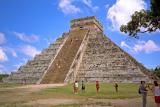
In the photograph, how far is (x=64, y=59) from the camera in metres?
43.6

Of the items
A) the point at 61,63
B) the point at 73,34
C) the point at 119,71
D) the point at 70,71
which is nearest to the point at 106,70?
the point at 119,71

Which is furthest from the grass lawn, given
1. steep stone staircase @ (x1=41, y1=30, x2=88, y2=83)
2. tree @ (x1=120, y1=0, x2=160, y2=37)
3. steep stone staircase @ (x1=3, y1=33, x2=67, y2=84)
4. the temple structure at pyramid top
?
the temple structure at pyramid top

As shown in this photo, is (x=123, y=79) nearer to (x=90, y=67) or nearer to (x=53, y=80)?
(x=90, y=67)

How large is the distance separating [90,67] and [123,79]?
5.72m

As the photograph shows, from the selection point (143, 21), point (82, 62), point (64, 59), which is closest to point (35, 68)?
point (64, 59)

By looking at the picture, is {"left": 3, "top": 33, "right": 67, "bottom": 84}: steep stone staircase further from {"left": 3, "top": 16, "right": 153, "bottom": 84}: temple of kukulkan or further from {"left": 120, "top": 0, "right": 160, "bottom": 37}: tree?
{"left": 120, "top": 0, "right": 160, "bottom": 37}: tree

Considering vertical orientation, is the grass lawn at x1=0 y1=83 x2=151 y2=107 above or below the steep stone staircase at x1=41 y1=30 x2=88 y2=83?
below

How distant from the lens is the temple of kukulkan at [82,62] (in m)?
37.6

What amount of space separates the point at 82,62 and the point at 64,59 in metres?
3.05

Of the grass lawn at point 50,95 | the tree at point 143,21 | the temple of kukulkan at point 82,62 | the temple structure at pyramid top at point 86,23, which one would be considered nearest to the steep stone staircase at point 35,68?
the temple of kukulkan at point 82,62

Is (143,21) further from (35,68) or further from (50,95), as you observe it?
(35,68)

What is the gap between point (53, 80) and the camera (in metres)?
39.4

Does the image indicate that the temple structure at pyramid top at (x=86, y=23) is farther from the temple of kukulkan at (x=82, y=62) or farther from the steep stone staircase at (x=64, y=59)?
the steep stone staircase at (x=64, y=59)

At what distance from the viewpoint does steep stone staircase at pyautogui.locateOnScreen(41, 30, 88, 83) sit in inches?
1574
